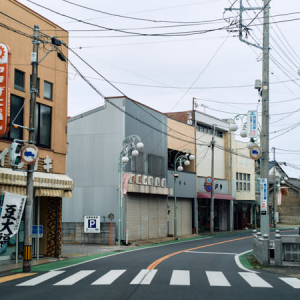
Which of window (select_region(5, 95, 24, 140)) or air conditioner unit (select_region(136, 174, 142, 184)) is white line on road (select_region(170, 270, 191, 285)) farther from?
air conditioner unit (select_region(136, 174, 142, 184))

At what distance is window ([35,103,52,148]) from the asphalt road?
633 cm

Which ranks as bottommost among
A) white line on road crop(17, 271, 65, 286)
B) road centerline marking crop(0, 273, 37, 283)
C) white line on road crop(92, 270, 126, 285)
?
road centerline marking crop(0, 273, 37, 283)

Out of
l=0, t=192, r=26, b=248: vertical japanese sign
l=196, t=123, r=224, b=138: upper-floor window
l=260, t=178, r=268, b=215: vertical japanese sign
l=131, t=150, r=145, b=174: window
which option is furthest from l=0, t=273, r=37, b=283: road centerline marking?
l=196, t=123, r=224, b=138: upper-floor window

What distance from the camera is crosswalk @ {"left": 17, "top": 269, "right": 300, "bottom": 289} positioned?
1348cm

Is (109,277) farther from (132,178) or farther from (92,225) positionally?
(132,178)

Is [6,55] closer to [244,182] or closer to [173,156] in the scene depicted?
[173,156]

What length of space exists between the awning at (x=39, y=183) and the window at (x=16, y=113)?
64.3 inches

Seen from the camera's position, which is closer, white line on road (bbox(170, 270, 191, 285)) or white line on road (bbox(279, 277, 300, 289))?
white line on road (bbox(279, 277, 300, 289))

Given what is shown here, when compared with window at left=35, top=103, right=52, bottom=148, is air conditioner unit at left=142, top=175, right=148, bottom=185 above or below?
below

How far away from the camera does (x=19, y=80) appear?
20281 millimetres

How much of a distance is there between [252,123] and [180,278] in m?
9.98

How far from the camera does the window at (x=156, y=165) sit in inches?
1456

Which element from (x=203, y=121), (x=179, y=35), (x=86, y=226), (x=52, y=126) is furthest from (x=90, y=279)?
(x=203, y=121)

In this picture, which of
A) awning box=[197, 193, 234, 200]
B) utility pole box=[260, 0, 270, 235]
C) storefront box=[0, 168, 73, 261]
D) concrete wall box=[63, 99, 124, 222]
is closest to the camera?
storefront box=[0, 168, 73, 261]
